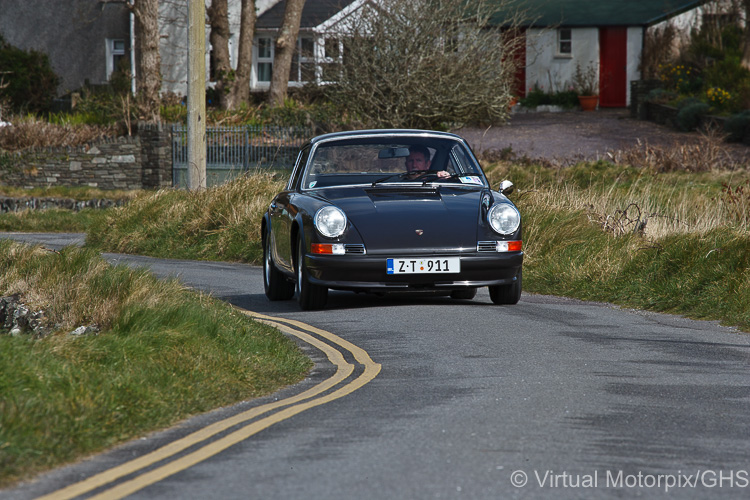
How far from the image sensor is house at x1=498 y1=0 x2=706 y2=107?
42.5 m

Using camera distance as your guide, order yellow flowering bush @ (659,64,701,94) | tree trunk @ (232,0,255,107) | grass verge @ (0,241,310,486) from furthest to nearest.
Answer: yellow flowering bush @ (659,64,701,94), tree trunk @ (232,0,255,107), grass verge @ (0,241,310,486)

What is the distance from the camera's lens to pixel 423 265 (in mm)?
9797

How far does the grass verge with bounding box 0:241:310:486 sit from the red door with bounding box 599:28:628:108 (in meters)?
35.2

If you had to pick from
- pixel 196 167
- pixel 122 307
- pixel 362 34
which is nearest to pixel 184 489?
pixel 122 307

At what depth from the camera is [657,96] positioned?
1517 inches

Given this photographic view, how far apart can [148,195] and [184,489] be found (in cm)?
1590

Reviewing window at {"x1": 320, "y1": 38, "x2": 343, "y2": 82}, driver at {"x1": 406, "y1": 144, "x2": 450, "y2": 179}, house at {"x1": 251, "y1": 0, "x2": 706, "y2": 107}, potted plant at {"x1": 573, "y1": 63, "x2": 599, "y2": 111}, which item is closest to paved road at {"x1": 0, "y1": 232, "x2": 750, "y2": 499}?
driver at {"x1": 406, "y1": 144, "x2": 450, "y2": 179}

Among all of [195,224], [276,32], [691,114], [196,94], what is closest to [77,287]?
[195,224]

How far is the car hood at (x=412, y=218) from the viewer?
982cm

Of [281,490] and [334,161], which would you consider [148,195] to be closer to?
[334,161]

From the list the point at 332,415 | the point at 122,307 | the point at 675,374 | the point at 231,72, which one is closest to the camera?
the point at 332,415

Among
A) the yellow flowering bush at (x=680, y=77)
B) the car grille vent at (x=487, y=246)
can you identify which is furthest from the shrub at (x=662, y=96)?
the car grille vent at (x=487, y=246)

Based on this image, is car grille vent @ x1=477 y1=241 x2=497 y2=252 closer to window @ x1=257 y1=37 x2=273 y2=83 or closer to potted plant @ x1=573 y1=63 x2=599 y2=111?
potted plant @ x1=573 y1=63 x2=599 y2=111

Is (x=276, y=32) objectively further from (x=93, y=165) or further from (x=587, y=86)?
(x=93, y=165)
